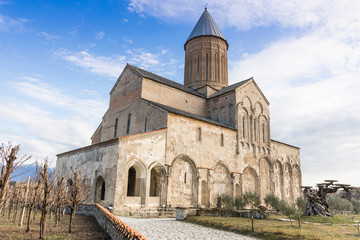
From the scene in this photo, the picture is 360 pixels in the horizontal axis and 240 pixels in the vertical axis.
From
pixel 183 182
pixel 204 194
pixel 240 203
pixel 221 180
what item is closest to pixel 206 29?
pixel 221 180

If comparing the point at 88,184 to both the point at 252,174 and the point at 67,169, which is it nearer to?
the point at 67,169

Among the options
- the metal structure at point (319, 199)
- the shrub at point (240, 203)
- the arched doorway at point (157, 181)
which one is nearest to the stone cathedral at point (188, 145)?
the arched doorway at point (157, 181)

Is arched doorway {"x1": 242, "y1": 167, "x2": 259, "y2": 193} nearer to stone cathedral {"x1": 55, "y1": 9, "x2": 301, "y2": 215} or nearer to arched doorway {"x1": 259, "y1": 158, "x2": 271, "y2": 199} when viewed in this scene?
stone cathedral {"x1": 55, "y1": 9, "x2": 301, "y2": 215}

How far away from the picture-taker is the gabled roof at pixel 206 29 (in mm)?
30547

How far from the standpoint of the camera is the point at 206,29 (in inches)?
1219

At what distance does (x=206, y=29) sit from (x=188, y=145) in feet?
59.3

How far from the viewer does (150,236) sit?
8.41 m

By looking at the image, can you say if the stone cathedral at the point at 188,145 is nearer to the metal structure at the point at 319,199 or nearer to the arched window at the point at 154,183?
the arched window at the point at 154,183

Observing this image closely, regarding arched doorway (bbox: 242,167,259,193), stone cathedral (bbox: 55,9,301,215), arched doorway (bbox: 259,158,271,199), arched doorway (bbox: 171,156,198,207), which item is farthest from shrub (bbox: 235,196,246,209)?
arched doorway (bbox: 259,158,271,199)

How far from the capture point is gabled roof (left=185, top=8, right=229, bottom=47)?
30.5m

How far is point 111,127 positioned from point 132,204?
33.3 feet

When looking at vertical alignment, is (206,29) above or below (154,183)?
above

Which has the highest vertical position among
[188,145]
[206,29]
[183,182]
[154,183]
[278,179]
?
[206,29]

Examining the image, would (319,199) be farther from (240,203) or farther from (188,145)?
(188,145)
